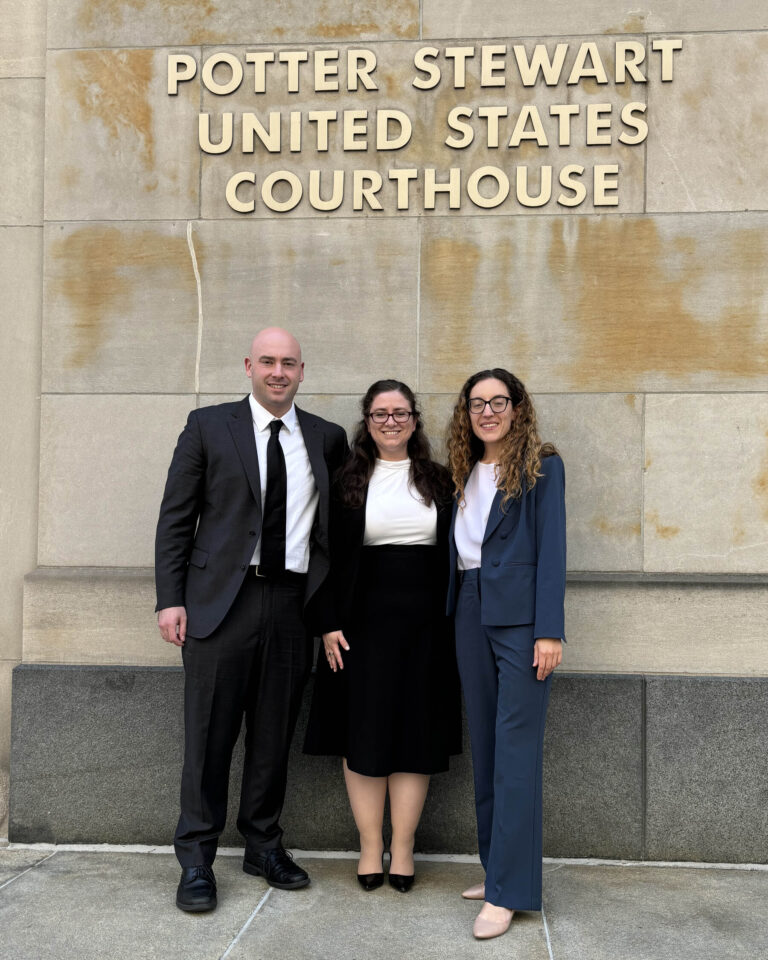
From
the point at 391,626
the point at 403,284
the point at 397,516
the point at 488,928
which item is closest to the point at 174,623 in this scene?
the point at 391,626

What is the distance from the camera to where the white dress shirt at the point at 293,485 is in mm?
4082

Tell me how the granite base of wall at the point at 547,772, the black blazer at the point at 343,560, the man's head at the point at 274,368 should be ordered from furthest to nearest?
the granite base of wall at the point at 547,772, the man's head at the point at 274,368, the black blazer at the point at 343,560

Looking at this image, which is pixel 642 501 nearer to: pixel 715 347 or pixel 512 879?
pixel 715 347

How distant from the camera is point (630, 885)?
4188 mm

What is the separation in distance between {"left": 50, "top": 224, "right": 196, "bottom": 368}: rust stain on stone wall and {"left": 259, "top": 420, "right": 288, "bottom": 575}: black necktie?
1.22 meters

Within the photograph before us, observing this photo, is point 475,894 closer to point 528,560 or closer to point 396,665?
point 396,665

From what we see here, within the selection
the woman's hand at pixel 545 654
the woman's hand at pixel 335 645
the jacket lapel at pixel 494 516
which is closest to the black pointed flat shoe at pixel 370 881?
the woman's hand at pixel 335 645

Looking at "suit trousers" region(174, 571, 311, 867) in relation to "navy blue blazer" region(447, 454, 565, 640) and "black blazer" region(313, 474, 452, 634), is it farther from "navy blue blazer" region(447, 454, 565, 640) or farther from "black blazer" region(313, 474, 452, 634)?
"navy blue blazer" region(447, 454, 565, 640)

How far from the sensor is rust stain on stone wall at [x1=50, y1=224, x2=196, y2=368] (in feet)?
15.9

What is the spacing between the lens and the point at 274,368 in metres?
4.09

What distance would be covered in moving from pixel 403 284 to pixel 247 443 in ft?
4.17

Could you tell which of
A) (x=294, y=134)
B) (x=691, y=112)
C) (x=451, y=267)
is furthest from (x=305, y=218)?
(x=691, y=112)

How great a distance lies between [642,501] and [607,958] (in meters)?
2.09

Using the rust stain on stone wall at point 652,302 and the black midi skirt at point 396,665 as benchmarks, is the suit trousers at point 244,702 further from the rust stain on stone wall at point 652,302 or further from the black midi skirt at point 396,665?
the rust stain on stone wall at point 652,302
